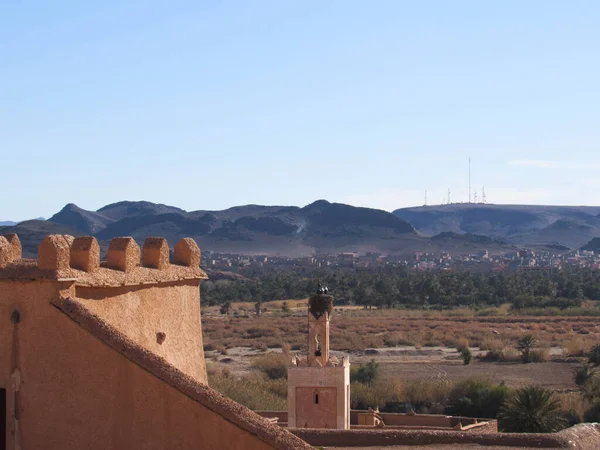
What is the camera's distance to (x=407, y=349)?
62.6 meters

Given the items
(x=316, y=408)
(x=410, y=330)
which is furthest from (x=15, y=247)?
(x=410, y=330)

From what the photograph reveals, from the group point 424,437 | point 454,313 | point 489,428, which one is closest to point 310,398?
point 489,428

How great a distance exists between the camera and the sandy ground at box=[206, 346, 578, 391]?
46.8 meters

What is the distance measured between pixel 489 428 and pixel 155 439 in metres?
14.1

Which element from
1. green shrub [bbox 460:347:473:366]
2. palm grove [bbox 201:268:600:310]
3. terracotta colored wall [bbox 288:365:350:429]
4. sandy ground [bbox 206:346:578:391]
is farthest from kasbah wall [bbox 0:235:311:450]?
palm grove [bbox 201:268:600:310]

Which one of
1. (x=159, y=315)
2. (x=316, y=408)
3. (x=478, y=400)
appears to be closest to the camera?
(x=159, y=315)

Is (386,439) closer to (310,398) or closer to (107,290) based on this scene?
(107,290)

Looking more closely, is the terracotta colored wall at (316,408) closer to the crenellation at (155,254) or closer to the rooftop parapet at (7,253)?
the crenellation at (155,254)

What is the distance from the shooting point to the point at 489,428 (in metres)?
21.6

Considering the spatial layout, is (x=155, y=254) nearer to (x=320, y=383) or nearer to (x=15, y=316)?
(x=15, y=316)

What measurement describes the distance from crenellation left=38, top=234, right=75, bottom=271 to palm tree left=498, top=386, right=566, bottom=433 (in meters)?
18.9

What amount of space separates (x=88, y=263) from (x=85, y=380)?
106 centimetres

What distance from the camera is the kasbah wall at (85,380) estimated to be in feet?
27.5

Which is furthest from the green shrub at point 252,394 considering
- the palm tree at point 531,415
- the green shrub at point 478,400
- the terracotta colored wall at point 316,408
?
the terracotta colored wall at point 316,408
